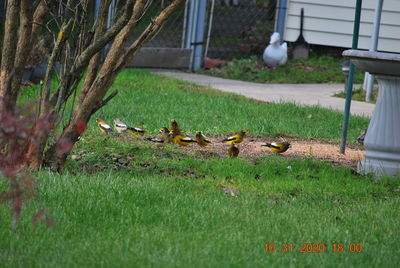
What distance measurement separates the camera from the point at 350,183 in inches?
296

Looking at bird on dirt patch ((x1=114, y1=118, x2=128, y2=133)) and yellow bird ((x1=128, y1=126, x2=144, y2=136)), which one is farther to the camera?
bird on dirt patch ((x1=114, y1=118, x2=128, y2=133))

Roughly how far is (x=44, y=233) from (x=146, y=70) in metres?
11.4

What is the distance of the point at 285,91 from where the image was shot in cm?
1527

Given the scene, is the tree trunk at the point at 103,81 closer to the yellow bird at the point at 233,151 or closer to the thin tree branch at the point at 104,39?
the thin tree branch at the point at 104,39

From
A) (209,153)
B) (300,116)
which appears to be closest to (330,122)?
(300,116)

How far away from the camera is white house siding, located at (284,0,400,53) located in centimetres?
1836

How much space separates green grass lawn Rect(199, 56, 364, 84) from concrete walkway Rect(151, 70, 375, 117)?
1.46 feet

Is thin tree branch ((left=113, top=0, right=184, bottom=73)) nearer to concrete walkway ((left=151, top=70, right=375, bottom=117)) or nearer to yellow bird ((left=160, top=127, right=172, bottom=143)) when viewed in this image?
yellow bird ((left=160, top=127, right=172, bottom=143))

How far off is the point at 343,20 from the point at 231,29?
272 centimetres

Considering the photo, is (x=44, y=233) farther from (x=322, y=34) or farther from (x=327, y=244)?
(x=322, y=34)
